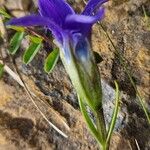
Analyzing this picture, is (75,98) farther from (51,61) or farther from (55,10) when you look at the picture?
(55,10)

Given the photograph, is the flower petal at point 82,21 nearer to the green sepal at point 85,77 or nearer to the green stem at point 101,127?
the green sepal at point 85,77

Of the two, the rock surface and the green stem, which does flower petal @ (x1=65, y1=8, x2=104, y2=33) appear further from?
the rock surface

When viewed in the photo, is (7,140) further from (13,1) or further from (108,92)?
(13,1)

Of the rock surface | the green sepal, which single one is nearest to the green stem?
the green sepal

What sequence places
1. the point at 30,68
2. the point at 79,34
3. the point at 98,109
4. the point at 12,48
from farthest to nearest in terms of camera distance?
the point at 30,68, the point at 12,48, the point at 98,109, the point at 79,34

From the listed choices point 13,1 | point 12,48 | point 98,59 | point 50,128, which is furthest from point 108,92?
point 13,1

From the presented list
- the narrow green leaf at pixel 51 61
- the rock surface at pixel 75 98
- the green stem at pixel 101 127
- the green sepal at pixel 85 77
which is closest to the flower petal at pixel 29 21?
the green sepal at pixel 85 77

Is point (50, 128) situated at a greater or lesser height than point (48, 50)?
lesser
